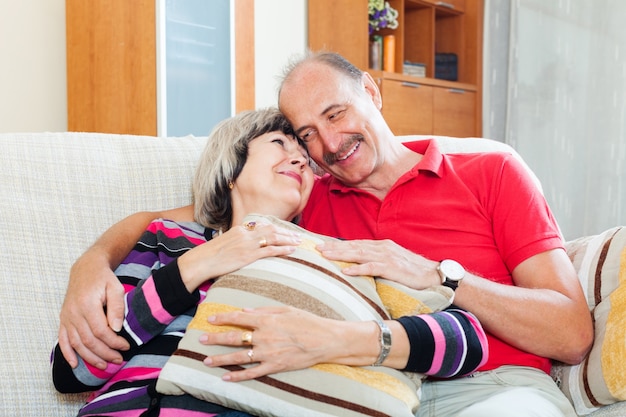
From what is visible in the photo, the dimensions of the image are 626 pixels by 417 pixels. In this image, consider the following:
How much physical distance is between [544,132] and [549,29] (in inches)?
24.0

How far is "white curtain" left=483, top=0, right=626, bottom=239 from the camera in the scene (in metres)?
4.01

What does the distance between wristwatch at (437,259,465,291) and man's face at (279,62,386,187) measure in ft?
1.41

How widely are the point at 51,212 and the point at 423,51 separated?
380 cm

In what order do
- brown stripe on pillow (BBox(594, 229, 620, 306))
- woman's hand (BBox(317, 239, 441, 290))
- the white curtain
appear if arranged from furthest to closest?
1. the white curtain
2. brown stripe on pillow (BBox(594, 229, 620, 306))
3. woman's hand (BBox(317, 239, 441, 290))

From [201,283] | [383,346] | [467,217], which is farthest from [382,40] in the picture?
[383,346]

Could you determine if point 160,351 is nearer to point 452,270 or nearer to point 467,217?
point 452,270

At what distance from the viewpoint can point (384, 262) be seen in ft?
4.74

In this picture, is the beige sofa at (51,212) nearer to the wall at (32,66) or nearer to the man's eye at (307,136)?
the man's eye at (307,136)

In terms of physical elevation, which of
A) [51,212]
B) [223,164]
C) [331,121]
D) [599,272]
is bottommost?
[599,272]

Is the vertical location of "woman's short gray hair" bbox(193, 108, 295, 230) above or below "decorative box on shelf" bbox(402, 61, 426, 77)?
below

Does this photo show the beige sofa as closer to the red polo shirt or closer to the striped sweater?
the striped sweater

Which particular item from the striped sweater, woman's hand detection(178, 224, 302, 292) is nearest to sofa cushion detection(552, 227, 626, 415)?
the striped sweater

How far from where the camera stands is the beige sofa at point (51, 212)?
150 cm

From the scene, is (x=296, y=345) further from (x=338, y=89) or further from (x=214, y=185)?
(x=338, y=89)
